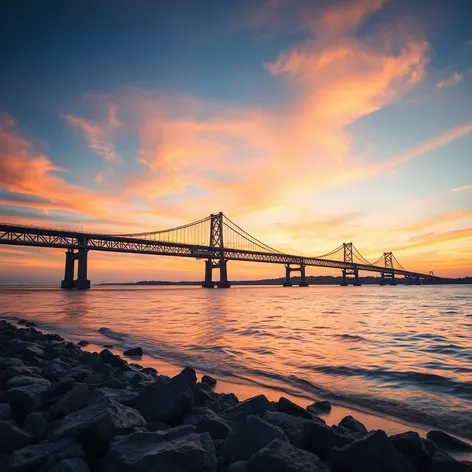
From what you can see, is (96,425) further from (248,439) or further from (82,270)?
(82,270)

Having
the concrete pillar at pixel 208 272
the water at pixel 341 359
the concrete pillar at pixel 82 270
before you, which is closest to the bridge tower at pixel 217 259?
the concrete pillar at pixel 208 272

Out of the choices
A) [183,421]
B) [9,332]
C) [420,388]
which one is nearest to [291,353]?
[420,388]

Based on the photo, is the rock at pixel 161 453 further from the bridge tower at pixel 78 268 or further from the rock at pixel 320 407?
the bridge tower at pixel 78 268

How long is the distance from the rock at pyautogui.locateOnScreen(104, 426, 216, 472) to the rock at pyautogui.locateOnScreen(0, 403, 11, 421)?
158 centimetres

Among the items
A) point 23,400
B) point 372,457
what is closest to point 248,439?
point 372,457

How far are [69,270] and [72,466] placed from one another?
75.1m

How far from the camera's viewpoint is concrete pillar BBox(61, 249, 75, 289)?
69.3 metres

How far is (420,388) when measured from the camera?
6.29 meters

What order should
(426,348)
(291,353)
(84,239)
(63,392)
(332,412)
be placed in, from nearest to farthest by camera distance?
(63,392) < (332,412) < (291,353) < (426,348) < (84,239)

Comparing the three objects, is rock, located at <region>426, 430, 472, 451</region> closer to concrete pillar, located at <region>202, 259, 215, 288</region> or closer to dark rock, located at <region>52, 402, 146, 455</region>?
dark rock, located at <region>52, 402, 146, 455</region>

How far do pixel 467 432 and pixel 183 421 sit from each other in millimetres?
3497

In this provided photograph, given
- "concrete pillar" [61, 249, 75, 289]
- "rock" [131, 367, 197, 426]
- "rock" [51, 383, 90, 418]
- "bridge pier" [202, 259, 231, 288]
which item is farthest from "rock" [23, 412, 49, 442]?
"bridge pier" [202, 259, 231, 288]

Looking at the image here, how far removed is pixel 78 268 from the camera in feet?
221

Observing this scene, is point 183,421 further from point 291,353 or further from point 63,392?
point 291,353
